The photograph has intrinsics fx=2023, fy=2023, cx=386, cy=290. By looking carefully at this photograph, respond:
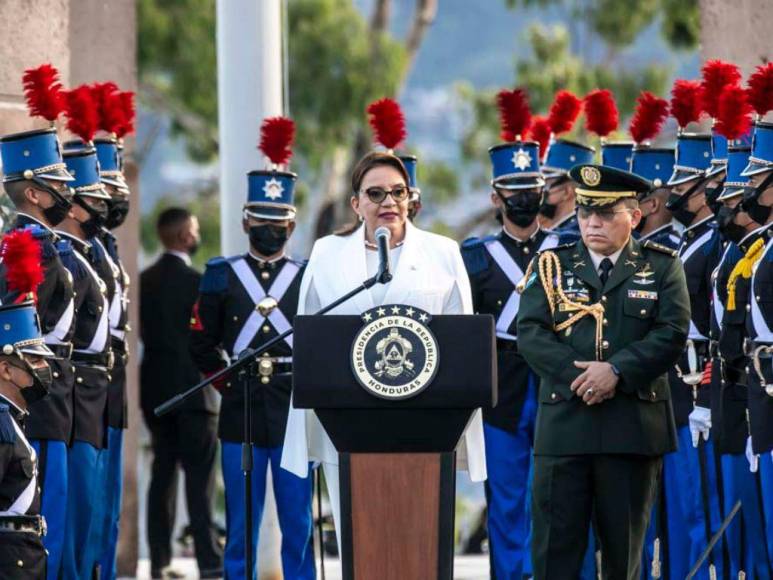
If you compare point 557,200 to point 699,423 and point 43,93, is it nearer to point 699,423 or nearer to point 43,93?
point 699,423

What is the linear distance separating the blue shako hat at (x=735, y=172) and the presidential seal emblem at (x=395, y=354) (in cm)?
239

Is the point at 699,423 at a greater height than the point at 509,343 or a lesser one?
lesser

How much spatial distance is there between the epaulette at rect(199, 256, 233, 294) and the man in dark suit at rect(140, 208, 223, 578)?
1769mm

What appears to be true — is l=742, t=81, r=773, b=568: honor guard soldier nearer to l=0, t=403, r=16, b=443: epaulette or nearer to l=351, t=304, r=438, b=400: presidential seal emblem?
l=351, t=304, r=438, b=400: presidential seal emblem

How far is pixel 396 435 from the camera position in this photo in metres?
7.41

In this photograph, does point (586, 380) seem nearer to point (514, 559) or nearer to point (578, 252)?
point (578, 252)

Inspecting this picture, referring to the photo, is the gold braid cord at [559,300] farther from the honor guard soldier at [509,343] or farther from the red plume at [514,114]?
the red plume at [514,114]

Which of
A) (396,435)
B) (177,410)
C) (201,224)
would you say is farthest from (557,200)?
(201,224)

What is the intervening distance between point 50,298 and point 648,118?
11.6ft

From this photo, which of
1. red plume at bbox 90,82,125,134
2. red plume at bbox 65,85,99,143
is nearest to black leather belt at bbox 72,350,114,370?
red plume at bbox 65,85,99,143

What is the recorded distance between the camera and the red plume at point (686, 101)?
10.5 meters

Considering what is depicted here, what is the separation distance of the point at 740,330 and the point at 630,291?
104 cm

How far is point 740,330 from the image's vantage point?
8969 mm

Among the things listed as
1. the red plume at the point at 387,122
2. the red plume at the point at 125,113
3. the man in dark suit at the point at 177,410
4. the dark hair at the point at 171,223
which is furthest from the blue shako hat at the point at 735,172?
the dark hair at the point at 171,223
